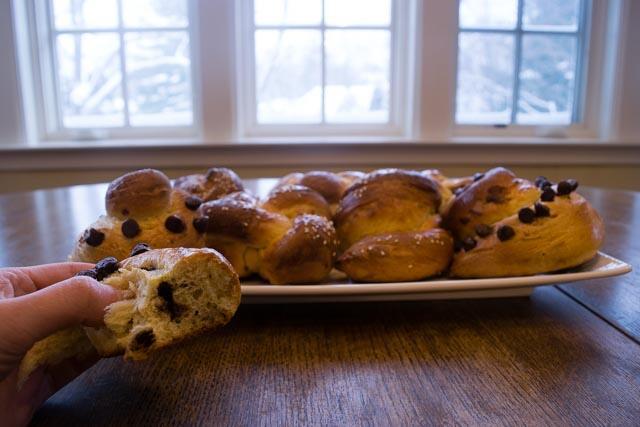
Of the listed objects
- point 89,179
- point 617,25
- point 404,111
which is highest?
point 617,25

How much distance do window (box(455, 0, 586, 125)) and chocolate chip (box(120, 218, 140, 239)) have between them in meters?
2.15

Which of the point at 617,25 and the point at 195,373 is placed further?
the point at 617,25

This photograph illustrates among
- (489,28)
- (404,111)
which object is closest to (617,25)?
(489,28)

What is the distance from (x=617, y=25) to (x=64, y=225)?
2.49 metres

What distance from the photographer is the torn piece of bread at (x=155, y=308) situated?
0.41 metres

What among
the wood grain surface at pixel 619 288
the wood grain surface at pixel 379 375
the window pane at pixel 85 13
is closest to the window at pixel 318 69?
the window pane at pixel 85 13

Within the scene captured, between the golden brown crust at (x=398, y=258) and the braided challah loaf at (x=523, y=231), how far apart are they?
0.11 ft

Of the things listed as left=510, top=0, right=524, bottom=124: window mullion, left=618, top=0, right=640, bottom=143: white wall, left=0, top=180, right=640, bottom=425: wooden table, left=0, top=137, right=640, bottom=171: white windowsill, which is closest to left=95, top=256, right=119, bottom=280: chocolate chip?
left=0, top=180, right=640, bottom=425: wooden table

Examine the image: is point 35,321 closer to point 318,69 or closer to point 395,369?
point 395,369

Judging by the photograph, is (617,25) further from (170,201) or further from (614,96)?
(170,201)

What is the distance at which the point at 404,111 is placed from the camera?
253 cm

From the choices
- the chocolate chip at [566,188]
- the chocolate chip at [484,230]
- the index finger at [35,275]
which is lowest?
the chocolate chip at [484,230]

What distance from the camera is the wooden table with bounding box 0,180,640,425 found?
0.45 metres

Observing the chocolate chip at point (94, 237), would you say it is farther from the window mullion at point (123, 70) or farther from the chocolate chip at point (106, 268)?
the window mullion at point (123, 70)
